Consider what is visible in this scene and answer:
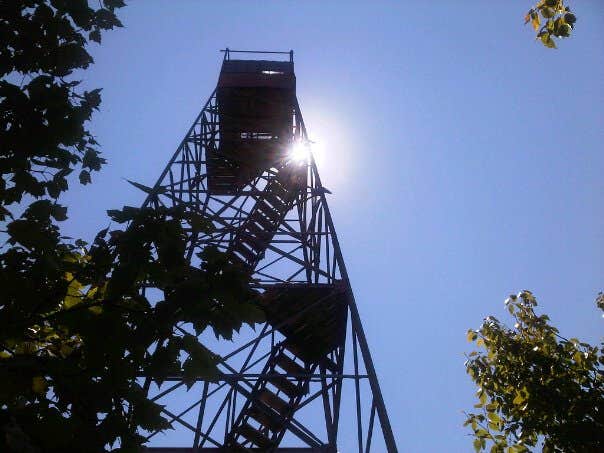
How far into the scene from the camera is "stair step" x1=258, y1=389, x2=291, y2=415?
9.14 meters

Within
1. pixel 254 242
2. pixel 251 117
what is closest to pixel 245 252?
pixel 254 242

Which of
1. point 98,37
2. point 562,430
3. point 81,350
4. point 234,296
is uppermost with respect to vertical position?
point 98,37

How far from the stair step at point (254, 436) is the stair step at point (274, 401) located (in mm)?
485

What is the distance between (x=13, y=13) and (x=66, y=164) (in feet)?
3.99

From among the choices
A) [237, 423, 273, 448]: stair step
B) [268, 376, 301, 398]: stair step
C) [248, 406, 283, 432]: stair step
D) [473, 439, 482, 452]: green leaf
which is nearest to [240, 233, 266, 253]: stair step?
[268, 376, 301, 398]: stair step

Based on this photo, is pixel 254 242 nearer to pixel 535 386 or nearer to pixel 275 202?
pixel 275 202

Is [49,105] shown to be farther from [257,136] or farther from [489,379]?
[257,136]

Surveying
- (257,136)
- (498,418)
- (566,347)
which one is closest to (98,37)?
Result: (498,418)

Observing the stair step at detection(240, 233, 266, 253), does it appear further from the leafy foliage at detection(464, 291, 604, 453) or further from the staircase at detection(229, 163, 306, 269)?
the leafy foliage at detection(464, 291, 604, 453)

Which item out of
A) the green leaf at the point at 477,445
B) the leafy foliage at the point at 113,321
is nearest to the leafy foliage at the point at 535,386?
the green leaf at the point at 477,445

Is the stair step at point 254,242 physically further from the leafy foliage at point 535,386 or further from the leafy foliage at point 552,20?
the leafy foliage at point 552,20

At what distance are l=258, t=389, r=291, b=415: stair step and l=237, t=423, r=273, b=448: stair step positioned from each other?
485 millimetres

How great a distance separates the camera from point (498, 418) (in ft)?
24.6

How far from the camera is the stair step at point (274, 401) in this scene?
914 cm
